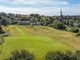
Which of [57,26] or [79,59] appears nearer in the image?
[79,59]

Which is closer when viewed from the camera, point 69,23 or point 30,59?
point 30,59

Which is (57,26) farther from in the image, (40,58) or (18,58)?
(18,58)

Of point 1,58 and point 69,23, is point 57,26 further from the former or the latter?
point 1,58

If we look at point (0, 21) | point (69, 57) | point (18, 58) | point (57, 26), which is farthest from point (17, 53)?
point (0, 21)

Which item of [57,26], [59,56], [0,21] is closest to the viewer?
[59,56]

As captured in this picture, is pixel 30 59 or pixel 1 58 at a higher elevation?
pixel 30 59

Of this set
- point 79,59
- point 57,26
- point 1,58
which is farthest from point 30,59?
point 57,26

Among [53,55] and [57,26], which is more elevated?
[53,55]

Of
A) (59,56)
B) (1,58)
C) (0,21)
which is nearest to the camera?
(59,56)

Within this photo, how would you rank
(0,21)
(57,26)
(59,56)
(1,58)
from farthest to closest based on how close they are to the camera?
1. (0,21)
2. (57,26)
3. (1,58)
4. (59,56)
